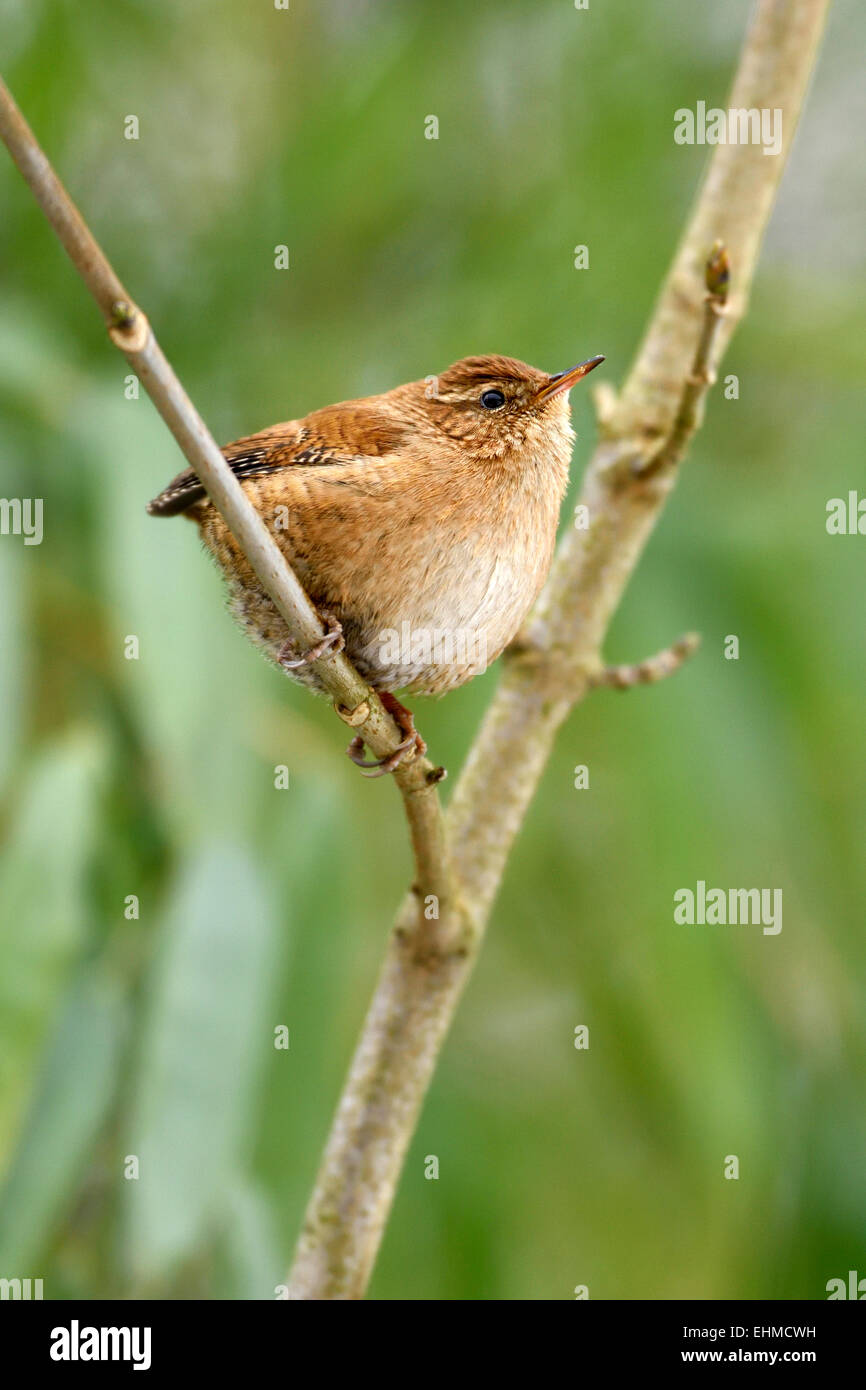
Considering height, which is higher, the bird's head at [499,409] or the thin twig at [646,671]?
the bird's head at [499,409]

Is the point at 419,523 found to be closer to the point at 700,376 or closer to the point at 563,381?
the point at 563,381

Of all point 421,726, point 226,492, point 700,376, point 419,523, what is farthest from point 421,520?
point 421,726

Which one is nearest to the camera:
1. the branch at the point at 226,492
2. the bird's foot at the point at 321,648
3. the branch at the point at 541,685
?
the branch at the point at 226,492

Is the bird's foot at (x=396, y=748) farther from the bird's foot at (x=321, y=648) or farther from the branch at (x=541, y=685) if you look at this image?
the branch at (x=541, y=685)

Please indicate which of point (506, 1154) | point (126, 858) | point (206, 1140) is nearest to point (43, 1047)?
point (206, 1140)

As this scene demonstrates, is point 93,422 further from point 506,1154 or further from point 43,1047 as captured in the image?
point 506,1154

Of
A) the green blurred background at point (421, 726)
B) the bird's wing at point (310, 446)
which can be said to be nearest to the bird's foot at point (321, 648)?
the bird's wing at point (310, 446)

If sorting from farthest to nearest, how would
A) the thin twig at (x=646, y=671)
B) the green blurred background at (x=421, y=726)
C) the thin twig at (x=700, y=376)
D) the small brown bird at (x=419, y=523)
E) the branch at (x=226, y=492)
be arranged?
the green blurred background at (x=421, y=726) < the thin twig at (x=646, y=671) < the small brown bird at (x=419, y=523) < the thin twig at (x=700, y=376) < the branch at (x=226, y=492)
